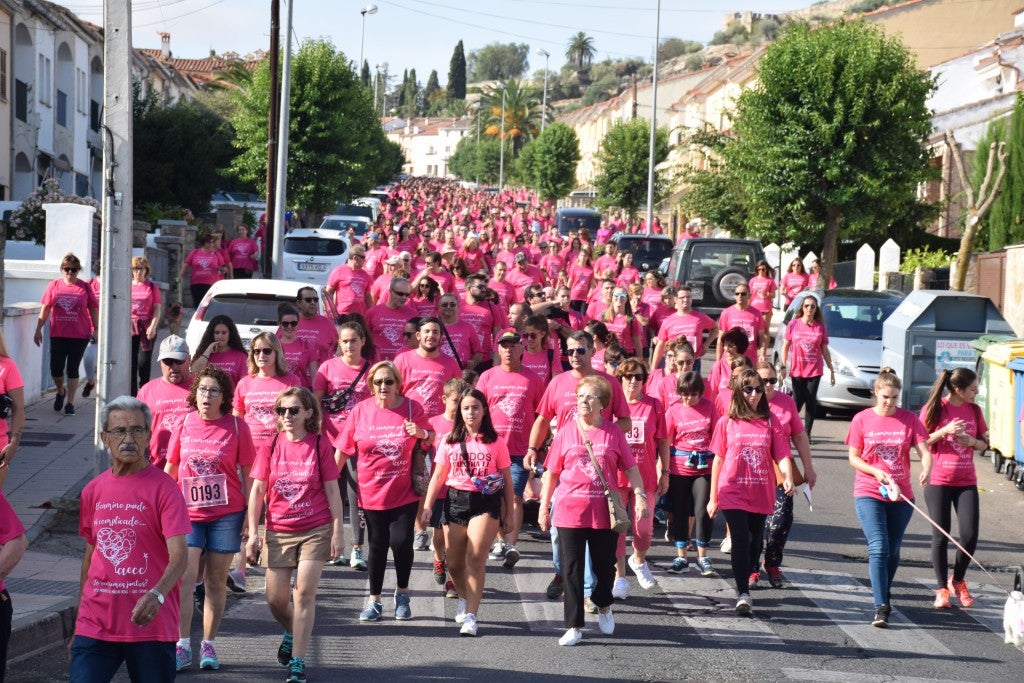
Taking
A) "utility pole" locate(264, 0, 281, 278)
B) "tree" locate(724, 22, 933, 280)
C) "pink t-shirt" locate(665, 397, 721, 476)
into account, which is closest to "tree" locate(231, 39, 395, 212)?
"utility pole" locate(264, 0, 281, 278)

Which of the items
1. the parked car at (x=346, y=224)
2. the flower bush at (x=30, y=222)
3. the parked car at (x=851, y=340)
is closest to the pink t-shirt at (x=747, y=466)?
the parked car at (x=851, y=340)

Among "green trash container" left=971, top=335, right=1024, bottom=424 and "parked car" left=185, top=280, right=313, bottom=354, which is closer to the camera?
"parked car" left=185, top=280, right=313, bottom=354

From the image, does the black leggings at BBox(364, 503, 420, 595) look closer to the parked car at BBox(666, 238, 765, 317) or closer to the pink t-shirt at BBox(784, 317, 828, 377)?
the pink t-shirt at BBox(784, 317, 828, 377)

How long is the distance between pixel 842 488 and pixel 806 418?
6.17ft

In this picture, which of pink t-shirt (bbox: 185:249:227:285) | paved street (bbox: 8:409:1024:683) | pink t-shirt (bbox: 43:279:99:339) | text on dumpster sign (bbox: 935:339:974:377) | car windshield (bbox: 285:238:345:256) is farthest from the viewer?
car windshield (bbox: 285:238:345:256)

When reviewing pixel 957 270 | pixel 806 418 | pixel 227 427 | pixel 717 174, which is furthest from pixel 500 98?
pixel 227 427

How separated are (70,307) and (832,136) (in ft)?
64.2

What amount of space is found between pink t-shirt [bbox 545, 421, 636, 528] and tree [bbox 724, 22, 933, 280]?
22.3 m

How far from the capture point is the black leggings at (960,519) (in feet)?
32.5

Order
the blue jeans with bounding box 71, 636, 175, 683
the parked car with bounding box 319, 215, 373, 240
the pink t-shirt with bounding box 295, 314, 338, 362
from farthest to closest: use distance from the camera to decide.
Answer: the parked car with bounding box 319, 215, 373, 240 → the pink t-shirt with bounding box 295, 314, 338, 362 → the blue jeans with bounding box 71, 636, 175, 683

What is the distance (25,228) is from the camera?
24516 millimetres

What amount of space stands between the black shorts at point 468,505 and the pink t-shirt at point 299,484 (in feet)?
3.70

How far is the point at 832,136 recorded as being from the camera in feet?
99.7

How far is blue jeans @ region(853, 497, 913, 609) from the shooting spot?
30.5 feet
